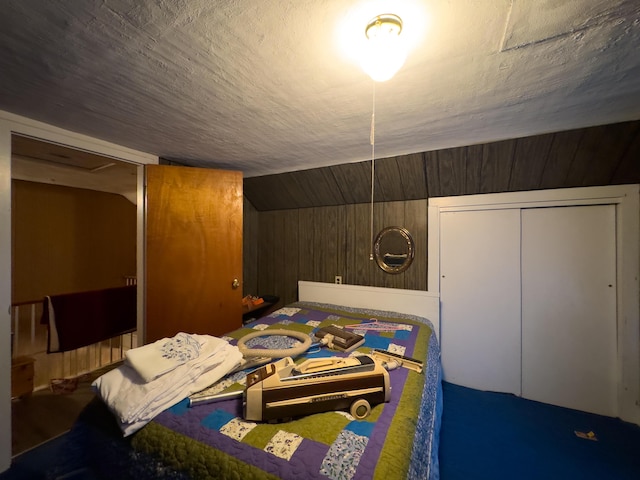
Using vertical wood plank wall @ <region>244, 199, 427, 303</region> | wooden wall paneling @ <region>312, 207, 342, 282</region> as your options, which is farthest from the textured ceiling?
wooden wall paneling @ <region>312, 207, 342, 282</region>

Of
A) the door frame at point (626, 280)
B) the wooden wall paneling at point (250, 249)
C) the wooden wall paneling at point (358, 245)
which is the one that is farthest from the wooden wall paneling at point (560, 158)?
the wooden wall paneling at point (250, 249)

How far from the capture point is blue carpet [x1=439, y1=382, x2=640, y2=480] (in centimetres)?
140

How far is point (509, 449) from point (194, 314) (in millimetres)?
2578

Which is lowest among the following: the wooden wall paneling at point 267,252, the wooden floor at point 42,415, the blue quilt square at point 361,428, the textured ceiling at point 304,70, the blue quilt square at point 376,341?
the wooden floor at point 42,415

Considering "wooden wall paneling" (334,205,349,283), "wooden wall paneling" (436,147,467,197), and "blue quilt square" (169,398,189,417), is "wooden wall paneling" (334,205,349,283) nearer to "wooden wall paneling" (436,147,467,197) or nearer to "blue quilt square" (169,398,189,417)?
"wooden wall paneling" (436,147,467,197)

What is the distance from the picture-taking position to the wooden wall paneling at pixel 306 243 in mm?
3117

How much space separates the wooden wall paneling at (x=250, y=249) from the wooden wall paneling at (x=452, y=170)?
2433mm

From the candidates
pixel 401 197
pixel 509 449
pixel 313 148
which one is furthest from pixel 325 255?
pixel 509 449

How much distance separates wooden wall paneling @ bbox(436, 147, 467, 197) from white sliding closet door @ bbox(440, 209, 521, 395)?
0.23 meters

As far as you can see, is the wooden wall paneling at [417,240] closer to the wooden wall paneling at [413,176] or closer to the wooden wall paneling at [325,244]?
the wooden wall paneling at [413,176]

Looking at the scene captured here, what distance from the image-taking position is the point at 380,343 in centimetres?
171

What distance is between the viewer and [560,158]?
1.87 m

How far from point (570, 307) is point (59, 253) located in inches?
222

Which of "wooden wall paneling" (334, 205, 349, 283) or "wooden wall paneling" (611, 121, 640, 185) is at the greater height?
"wooden wall paneling" (611, 121, 640, 185)
